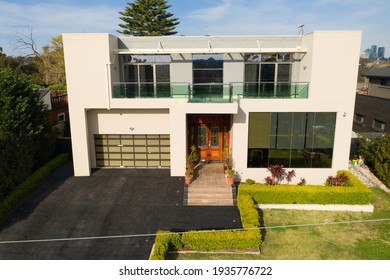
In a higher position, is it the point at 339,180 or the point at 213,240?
the point at 339,180

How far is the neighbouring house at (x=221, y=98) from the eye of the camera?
14.2 meters

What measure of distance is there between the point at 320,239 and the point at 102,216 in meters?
8.66

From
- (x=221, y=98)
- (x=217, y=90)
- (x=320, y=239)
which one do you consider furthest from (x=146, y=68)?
(x=320, y=239)

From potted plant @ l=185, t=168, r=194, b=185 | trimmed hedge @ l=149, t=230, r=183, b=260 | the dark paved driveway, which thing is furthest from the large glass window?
trimmed hedge @ l=149, t=230, r=183, b=260

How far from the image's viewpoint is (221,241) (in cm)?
972

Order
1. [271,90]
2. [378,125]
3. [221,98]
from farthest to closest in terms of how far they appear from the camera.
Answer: [378,125]
[271,90]
[221,98]

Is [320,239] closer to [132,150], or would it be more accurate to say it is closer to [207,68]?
[207,68]

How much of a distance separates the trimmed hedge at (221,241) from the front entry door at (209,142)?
788 centimetres

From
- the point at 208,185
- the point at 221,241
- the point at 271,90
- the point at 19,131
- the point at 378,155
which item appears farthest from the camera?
the point at 378,155

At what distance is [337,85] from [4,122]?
16549 millimetres

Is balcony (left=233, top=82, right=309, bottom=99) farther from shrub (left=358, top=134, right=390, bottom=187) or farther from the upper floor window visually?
shrub (left=358, top=134, right=390, bottom=187)

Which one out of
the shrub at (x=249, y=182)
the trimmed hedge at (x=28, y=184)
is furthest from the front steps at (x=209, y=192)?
the trimmed hedge at (x=28, y=184)

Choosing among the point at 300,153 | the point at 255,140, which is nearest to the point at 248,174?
the point at 255,140

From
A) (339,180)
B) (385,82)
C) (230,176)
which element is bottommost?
(339,180)
